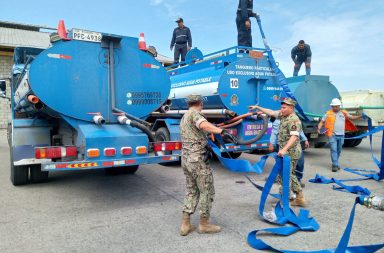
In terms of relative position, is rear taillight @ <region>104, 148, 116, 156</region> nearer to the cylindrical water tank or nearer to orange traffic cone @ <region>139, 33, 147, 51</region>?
the cylindrical water tank

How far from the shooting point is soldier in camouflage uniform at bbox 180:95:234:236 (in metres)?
3.77

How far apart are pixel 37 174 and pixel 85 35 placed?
2.75 metres

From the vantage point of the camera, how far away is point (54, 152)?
449 cm

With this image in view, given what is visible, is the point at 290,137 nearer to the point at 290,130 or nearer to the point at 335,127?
the point at 290,130

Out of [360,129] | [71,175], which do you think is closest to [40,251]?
[71,175]

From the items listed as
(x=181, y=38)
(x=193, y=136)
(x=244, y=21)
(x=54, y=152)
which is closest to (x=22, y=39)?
(x=181, y=38)

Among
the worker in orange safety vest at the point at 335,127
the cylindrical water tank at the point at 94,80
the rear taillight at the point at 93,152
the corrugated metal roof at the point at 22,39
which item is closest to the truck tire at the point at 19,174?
the cylindrical water tank at the point at 94,80

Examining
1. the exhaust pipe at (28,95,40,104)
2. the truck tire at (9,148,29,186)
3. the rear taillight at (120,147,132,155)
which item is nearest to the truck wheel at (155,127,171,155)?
the truck tire at (9,148,29,186)

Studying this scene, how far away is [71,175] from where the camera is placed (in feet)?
22.7

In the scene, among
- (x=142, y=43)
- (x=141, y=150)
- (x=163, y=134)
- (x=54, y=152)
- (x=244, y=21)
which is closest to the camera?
(x=54, y=152)

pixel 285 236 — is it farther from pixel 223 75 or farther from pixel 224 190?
pixel 223 75

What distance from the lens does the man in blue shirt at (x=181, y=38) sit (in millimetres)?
10953

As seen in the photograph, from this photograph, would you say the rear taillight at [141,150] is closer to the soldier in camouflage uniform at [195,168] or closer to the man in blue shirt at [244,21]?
the soldier in camouflage uniform at [195,168]

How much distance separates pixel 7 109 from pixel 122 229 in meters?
17.2
